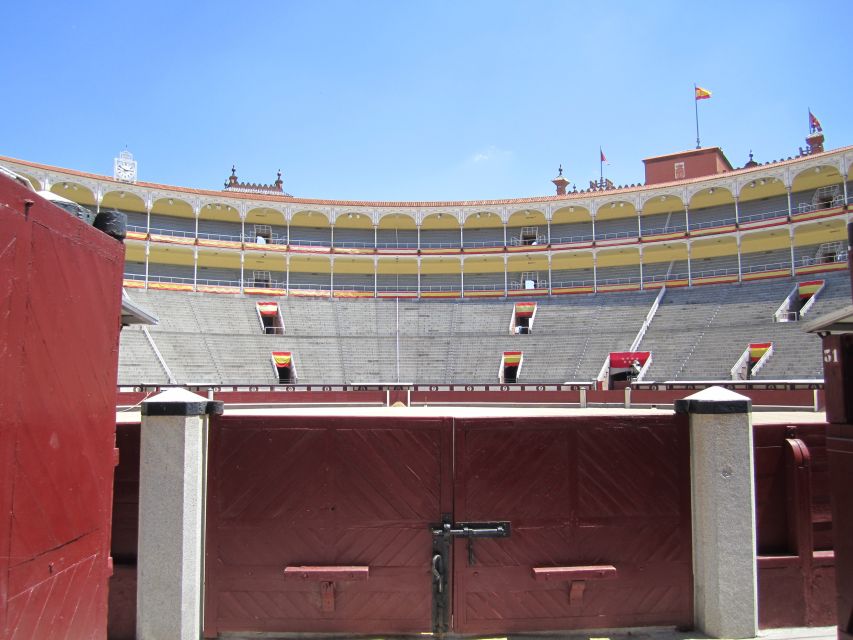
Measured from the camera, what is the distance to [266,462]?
4590 millimetres

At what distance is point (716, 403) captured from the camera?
464 centimetres

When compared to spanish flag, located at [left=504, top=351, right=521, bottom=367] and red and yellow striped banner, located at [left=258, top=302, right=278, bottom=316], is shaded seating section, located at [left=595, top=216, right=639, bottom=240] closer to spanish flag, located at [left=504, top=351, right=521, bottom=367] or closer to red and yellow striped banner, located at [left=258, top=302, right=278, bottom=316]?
spanish flag, located at [left=504, top=351, right=521, bottom=367]

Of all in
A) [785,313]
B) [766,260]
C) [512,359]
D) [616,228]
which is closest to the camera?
[785,313]

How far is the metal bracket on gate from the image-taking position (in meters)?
4.45

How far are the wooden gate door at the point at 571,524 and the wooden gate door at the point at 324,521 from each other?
0.94ft

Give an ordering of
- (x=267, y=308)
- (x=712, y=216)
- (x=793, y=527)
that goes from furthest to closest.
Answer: (x=712, y=216), (x=267, y=308), (x=793, y=527)

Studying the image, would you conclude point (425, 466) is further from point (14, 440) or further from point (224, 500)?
point (14, 440)

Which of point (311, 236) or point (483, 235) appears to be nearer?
point (311, 236)

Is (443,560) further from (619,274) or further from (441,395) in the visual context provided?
(619,274)

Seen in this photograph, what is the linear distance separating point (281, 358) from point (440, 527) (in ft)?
97.6

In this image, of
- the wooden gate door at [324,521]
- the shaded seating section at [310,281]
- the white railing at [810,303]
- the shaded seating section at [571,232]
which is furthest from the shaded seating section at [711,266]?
the wooden gate door at [324,521]

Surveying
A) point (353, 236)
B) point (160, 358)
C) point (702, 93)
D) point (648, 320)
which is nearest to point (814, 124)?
point (702, 93)

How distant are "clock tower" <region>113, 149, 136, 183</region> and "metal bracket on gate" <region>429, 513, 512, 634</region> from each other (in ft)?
130

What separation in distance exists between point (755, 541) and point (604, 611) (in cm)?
122
